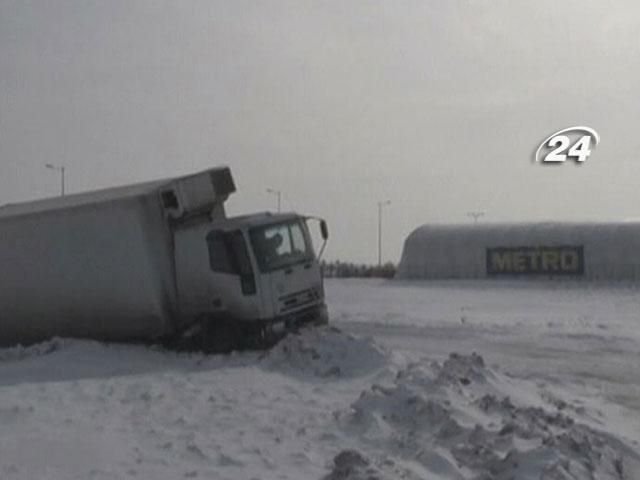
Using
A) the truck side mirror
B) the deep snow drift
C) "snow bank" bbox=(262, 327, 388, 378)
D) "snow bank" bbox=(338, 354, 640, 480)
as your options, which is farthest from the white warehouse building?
"snow bank" bbox=(338, 354, 640, 480)

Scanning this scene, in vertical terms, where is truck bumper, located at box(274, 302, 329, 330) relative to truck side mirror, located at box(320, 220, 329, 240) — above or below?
below

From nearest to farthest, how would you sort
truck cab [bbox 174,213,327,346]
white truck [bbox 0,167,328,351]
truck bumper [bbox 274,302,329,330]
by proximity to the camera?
truck cab [bbox 174,213,327,346] → white truck [bbox 0,167,328,351] → truck bumper [bbox 274,302,329,330]

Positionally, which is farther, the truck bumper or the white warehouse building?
the white warehouse building

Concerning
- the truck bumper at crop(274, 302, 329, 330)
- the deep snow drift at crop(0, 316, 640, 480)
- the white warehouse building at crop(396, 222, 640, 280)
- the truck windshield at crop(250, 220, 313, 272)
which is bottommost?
the white warehouse building at crop(396, 222, 640, 280)

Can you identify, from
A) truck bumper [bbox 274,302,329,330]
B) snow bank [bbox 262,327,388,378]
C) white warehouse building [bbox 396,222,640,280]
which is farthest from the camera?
white warehouse building [bbox 396,222,640,280]

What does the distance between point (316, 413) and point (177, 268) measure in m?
7.53

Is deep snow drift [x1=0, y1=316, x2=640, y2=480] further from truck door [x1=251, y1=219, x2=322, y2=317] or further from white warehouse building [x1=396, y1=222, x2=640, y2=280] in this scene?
white warehouse building [x1=396, y1=222, x2=640, y2=280]

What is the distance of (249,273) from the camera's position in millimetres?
18250

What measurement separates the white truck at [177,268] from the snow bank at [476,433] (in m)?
5.52

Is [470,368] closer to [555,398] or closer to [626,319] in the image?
[555,398]

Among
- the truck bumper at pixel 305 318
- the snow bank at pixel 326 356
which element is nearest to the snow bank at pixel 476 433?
the snow bank at pixel 326 356

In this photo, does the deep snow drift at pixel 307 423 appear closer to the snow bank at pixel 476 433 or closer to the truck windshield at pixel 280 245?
the snow bank at pixel 476 433

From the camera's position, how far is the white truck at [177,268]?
18.4 metres

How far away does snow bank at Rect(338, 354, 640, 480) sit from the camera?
9.61 m
